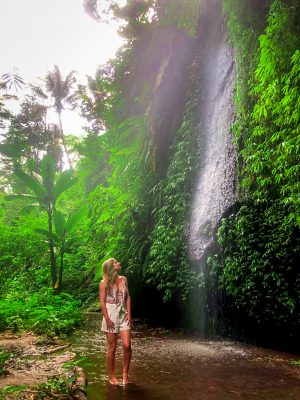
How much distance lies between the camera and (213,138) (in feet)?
30.1

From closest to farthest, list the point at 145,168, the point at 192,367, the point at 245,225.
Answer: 1. the point at 192,367
2. the point at 245,225
3. the point at 145,168

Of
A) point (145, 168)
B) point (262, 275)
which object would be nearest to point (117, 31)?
point (145, 168)

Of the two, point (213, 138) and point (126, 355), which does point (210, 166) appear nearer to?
point (213, 138)

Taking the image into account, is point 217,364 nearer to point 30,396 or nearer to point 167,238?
point 30,396

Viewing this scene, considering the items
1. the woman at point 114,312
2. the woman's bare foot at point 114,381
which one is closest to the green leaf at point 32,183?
the woman at point 114,312

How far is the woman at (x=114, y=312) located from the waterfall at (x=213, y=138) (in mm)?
3875

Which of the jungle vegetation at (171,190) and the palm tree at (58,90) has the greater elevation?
the palm tree at (58,90)

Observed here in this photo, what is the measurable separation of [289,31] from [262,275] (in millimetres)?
4098

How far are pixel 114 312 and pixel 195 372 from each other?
1.40m

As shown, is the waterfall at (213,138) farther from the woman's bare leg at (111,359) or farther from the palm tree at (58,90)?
the palm tree at (58,90)

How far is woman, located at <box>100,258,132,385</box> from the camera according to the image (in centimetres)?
401

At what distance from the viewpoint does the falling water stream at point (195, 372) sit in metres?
3.56

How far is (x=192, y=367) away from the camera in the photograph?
15.5 feet

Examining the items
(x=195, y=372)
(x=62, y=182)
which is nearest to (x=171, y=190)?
(x=62, y=182)
